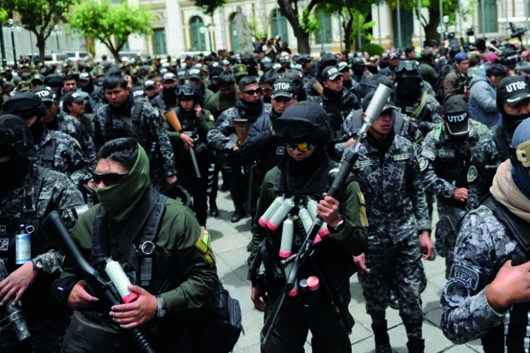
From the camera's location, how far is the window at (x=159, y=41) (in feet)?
194

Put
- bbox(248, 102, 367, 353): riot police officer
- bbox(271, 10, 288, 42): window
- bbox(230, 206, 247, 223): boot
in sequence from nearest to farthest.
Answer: bbox(248, 102, 367, 353): riot police officer < bbox(230, 206, 247, 223): boot < bbox(271, 10, 288, 42): window

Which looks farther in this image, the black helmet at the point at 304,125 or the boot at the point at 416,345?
the boot at the point at 416,345

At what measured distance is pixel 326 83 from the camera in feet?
23.5

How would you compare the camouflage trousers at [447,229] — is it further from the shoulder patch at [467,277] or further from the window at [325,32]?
the window at [325,32]

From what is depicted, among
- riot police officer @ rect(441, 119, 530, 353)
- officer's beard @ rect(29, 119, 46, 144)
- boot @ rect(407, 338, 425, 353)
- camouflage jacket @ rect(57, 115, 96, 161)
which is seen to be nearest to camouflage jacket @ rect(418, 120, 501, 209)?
boot @ rect(407, 338, 425, 353)

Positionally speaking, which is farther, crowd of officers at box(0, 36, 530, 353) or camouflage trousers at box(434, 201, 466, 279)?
camouflage trousers at box(434, 201, 466, 279)

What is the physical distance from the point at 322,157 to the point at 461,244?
4.05 feet

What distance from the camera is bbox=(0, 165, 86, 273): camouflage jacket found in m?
3.39

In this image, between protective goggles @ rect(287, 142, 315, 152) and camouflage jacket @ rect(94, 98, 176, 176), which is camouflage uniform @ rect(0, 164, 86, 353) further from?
camouflage jacket @ rect(94, 98, 176, 176)

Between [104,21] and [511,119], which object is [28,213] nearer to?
[511,119]

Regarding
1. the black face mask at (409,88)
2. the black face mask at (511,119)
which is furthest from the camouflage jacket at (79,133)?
the black face mask at (511,119)

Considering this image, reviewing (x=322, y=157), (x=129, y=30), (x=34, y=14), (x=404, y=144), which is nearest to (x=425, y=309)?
(x=404, y=144)

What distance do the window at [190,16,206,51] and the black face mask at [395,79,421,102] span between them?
170ft

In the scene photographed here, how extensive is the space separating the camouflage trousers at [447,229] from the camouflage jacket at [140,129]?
9.17 ft
